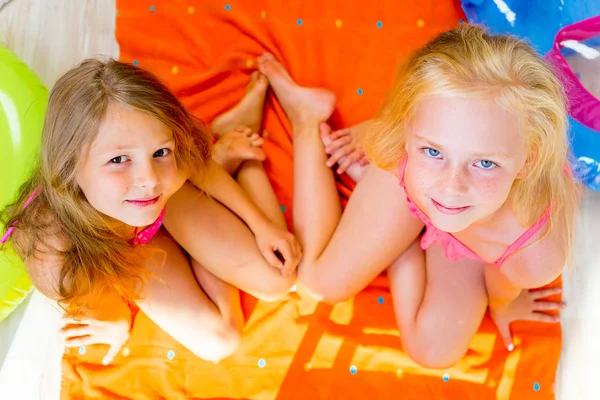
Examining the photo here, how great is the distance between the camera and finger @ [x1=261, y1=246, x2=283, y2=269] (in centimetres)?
122

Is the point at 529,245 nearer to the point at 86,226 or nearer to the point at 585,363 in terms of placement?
the point at 585,363

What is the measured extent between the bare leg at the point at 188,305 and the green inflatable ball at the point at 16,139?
0.85 ft

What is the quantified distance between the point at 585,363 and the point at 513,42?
2.29ft

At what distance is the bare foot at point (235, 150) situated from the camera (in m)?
1.27

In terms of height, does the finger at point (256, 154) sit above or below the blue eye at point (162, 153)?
below

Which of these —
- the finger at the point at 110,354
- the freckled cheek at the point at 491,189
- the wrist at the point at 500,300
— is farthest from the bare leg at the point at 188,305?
the freckled cheek at the point at 491,189

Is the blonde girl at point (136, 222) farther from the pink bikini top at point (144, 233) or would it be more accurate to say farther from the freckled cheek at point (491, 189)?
the freckled cheek at point (491, 189)

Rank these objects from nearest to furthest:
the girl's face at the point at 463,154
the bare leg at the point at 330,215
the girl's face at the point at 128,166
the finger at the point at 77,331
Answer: the girl's face at the point at 463,154 < the girl's face at the point at 128,166 < the bare leg at the point at 330,215 < the finger at the point at 77,331

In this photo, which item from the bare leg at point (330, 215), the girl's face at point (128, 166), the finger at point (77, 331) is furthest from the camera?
the finger at point (77, 331)

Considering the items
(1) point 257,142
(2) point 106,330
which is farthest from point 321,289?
(2) point 106,330

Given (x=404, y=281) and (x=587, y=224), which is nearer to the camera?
(x=404, y=281)

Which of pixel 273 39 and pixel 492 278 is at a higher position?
pixel 273 39

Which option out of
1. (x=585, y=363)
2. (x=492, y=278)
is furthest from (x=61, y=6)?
(x=585, y=363)

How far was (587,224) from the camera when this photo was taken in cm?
131
